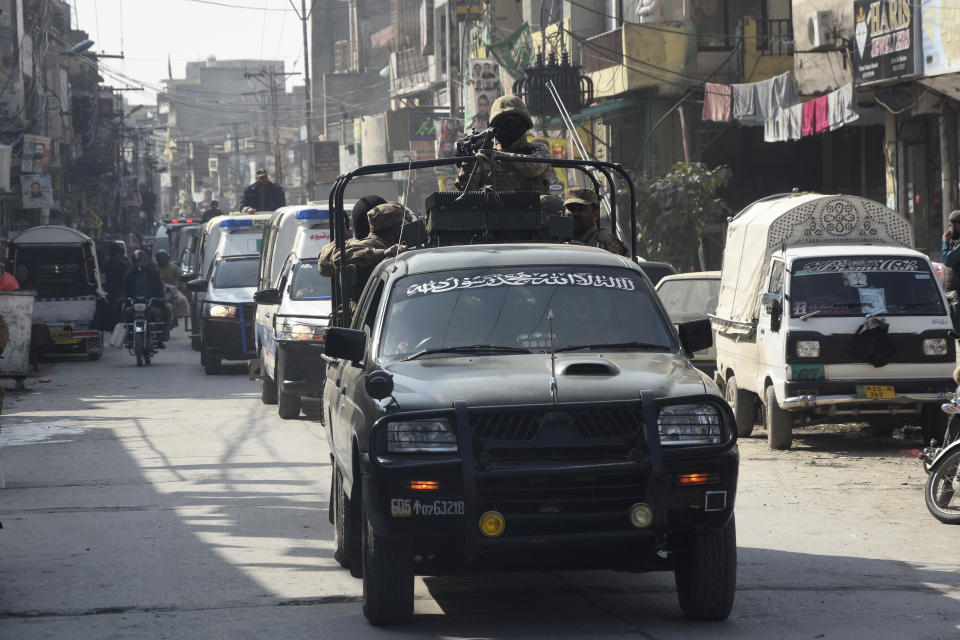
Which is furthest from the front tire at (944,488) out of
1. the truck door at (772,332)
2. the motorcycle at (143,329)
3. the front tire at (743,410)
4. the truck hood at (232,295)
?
the motorcycle at (143,329)

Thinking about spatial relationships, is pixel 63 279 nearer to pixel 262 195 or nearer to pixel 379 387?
pixel 262 195

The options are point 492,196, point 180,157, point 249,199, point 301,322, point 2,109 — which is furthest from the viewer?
point 180,157

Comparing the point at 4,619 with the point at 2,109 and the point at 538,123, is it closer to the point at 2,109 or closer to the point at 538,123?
the point at 538,123

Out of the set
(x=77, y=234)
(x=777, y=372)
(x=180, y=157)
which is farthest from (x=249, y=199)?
(x=180, y=157)

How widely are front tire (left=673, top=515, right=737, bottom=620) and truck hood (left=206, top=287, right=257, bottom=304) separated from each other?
16858mm

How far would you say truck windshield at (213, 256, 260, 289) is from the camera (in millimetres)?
23781

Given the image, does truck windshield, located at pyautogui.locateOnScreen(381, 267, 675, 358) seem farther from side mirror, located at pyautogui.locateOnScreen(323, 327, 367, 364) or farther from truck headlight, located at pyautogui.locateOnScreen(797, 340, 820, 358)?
truck headlight, located at pyautogui.locateOnScreen(797, 340, 820, 358)

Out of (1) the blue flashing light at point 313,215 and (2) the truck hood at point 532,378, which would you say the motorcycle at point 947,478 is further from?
(1) the blue flashing light at point 313,215

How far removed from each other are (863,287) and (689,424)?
730 cm

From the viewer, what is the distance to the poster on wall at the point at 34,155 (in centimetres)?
4484

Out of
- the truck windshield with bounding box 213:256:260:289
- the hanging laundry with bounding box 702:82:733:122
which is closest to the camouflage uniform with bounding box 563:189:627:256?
the truck windshield with bounding box 213:256:260:289

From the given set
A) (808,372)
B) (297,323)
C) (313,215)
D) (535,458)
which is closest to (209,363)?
(313,215)

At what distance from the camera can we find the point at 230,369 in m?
23.9

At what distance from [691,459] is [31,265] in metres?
24.2
